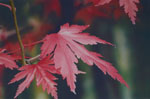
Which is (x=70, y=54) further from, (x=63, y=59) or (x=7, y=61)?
(x=7, y=61)

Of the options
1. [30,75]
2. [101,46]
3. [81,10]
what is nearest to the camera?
[30,75]

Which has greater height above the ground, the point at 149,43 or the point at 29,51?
the point at 29,51

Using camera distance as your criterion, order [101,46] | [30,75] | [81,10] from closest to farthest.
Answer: [30,75] < [81,10] < [101,46]

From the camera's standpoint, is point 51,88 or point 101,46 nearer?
point 51,88

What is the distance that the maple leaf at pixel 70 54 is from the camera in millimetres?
442

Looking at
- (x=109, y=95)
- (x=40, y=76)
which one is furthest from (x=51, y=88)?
(x=109, y=95)

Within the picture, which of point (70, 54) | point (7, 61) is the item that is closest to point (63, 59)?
point (70, 54)

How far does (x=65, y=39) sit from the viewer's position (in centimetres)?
51

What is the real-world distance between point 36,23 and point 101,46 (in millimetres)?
354

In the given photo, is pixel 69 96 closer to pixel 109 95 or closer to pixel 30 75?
pixel 109 95

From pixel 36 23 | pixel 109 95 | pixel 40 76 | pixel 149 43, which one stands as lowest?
pixel 109 95

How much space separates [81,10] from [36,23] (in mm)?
249

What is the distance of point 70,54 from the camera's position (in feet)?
1.54

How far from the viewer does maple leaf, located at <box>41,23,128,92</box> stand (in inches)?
17.4
